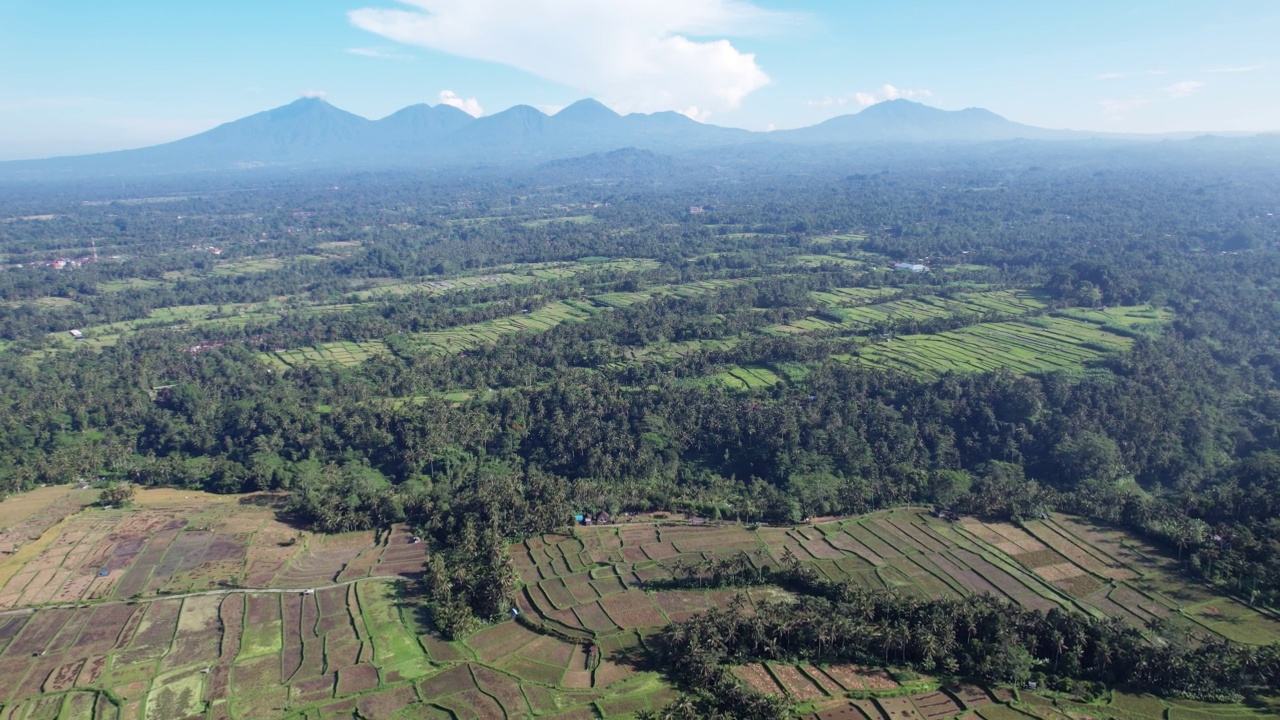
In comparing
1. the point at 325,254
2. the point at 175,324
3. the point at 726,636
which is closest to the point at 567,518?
the point at 726,636

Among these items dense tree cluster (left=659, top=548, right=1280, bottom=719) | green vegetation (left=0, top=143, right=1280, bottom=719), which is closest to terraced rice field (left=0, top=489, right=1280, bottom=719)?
green vegetation (left=0, top=143, right=1280, bottom=719)

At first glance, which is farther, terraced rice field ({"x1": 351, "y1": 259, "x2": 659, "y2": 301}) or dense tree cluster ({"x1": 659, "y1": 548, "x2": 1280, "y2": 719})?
terraced rice field ({"x1": 351, "y1": 259, "x2": 659, "y2": 301})

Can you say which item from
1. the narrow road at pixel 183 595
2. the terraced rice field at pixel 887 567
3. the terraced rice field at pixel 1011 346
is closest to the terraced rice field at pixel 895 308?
the terraced rice field at pixel 1011 346

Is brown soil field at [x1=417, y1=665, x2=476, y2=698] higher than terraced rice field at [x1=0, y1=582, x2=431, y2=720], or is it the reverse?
terraced rice field at [x1=0, y1=582, x2=431, y2=720]

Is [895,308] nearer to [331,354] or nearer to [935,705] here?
[331,354]

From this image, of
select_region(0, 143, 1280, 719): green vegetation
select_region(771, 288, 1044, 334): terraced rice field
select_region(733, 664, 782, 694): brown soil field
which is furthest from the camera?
select_region(771, 288, 1044, 334): terraced rice field

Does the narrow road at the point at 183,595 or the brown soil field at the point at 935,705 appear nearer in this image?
the brown soil field at the point at 935,705

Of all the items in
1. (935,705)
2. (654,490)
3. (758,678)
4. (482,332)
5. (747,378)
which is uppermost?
(482,332)

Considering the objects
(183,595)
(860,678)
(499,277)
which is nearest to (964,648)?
(860,678)

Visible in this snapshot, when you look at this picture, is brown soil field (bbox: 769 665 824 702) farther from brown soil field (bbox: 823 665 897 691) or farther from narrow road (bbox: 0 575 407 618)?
narrow road (bbox: 0 575 407 618)

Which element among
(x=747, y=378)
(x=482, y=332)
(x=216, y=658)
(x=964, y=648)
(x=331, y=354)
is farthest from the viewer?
(x=482, y=332)

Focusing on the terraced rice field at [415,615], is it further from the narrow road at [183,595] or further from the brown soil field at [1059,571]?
the narrow road at [183,595]
